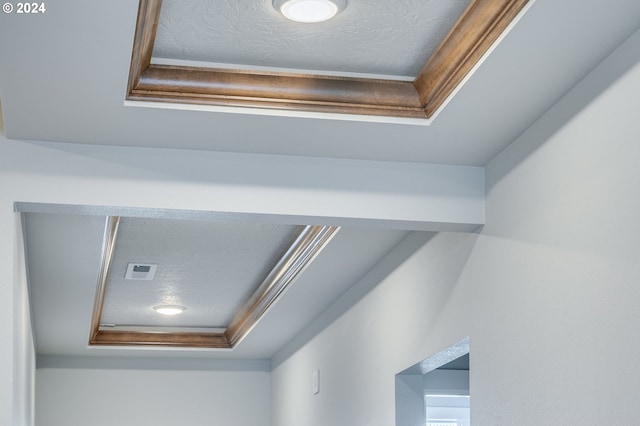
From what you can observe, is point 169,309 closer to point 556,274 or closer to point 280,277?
point 280,277

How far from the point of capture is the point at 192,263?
4.44 metres

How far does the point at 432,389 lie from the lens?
4594 millimetres

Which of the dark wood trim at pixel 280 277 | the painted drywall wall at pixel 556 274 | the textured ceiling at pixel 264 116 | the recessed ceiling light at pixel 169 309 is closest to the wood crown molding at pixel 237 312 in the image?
the dark wood trim at pixel 280 277

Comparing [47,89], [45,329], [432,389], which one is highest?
[47,89]

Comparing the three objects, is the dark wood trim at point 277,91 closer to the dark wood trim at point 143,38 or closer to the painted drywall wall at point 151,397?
the dark wood trim at point 143,38

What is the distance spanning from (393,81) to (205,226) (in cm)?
151

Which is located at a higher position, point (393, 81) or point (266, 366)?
point (393, 81)

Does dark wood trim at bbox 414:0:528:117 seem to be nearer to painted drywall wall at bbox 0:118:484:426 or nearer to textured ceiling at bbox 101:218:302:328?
painted drywall wall at bbox 0:118:484:426

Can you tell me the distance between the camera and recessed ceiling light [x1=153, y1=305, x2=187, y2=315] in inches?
213

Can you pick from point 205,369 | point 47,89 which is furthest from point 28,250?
point 205,369

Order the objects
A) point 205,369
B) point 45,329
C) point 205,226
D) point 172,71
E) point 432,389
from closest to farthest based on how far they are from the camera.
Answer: point 172,71 → point 205,226 → point 432,389 → point 45,329 → point 205,369

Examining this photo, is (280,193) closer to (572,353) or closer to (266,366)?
(572,353)

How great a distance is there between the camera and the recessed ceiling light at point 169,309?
5.41 meters

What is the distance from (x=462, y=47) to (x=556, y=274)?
591mm
